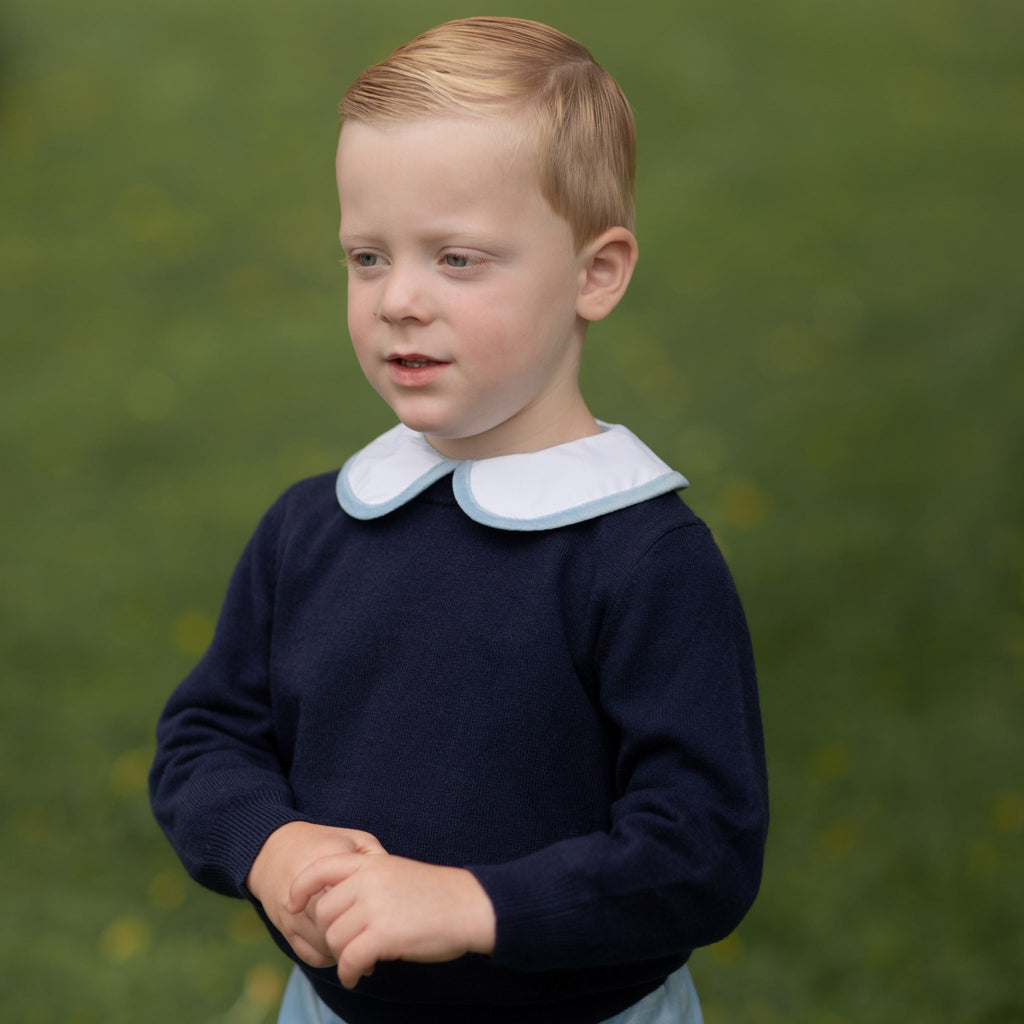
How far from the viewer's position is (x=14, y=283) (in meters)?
7.45

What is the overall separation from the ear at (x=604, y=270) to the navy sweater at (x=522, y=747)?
0.30 m

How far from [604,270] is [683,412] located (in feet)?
15.0

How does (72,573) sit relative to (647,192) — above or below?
below

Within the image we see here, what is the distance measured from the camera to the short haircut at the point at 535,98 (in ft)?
5.79

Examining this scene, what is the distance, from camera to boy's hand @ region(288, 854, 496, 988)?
158 centimetres

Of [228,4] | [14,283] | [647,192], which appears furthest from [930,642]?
[228,4]

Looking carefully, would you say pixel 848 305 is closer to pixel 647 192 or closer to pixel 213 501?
pixel 647 192

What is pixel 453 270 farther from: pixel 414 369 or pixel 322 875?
pixel 322 875

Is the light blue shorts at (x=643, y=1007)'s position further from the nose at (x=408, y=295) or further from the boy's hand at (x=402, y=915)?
the nose at (x=408, y=295)

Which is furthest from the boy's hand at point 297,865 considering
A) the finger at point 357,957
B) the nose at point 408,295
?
the nose at point 408,295

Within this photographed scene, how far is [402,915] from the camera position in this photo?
159 cm

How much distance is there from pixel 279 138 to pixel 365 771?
7.60m

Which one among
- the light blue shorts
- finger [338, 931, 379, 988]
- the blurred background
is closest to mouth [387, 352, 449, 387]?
finger [338, 931, 379, 988]

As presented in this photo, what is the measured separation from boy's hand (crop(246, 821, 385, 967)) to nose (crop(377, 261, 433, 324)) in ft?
2.30
